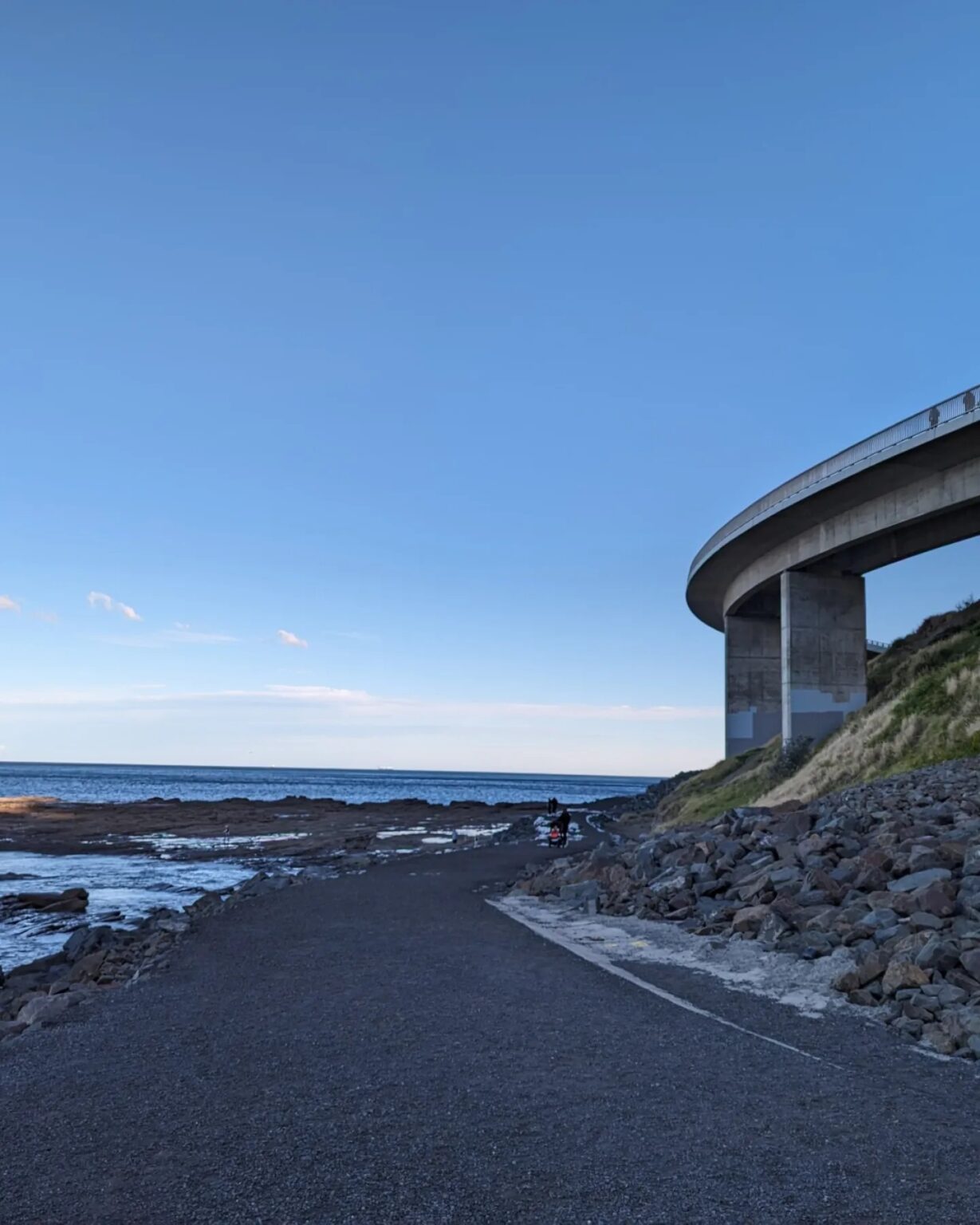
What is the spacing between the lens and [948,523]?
3275cm

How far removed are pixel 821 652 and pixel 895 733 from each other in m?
8.39

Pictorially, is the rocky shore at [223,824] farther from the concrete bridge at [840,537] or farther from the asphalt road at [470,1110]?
the asphalt road at [470,1110]

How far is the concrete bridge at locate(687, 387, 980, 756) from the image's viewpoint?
2844cm

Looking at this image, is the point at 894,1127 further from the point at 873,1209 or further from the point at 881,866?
the point at 881,866

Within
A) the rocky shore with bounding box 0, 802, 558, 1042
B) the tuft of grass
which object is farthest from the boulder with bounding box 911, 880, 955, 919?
the tuft of grass

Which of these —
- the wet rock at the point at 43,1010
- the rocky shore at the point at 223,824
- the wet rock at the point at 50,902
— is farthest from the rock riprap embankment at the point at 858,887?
the rocky shore at the point at 223,824

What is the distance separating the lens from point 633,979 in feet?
36.0

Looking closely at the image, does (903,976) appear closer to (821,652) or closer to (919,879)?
(919,879)

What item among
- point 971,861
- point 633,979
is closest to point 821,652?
point 971,861

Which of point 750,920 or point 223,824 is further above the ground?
point 750,920

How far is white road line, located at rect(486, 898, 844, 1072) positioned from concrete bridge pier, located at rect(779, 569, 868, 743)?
21.8 meters

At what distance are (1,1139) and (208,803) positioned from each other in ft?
227

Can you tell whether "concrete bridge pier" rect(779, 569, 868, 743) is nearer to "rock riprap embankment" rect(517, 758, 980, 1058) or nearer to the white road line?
"rock riprap embankment" rect(517, 758, 980, 1058)

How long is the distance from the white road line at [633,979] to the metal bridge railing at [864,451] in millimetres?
19720
